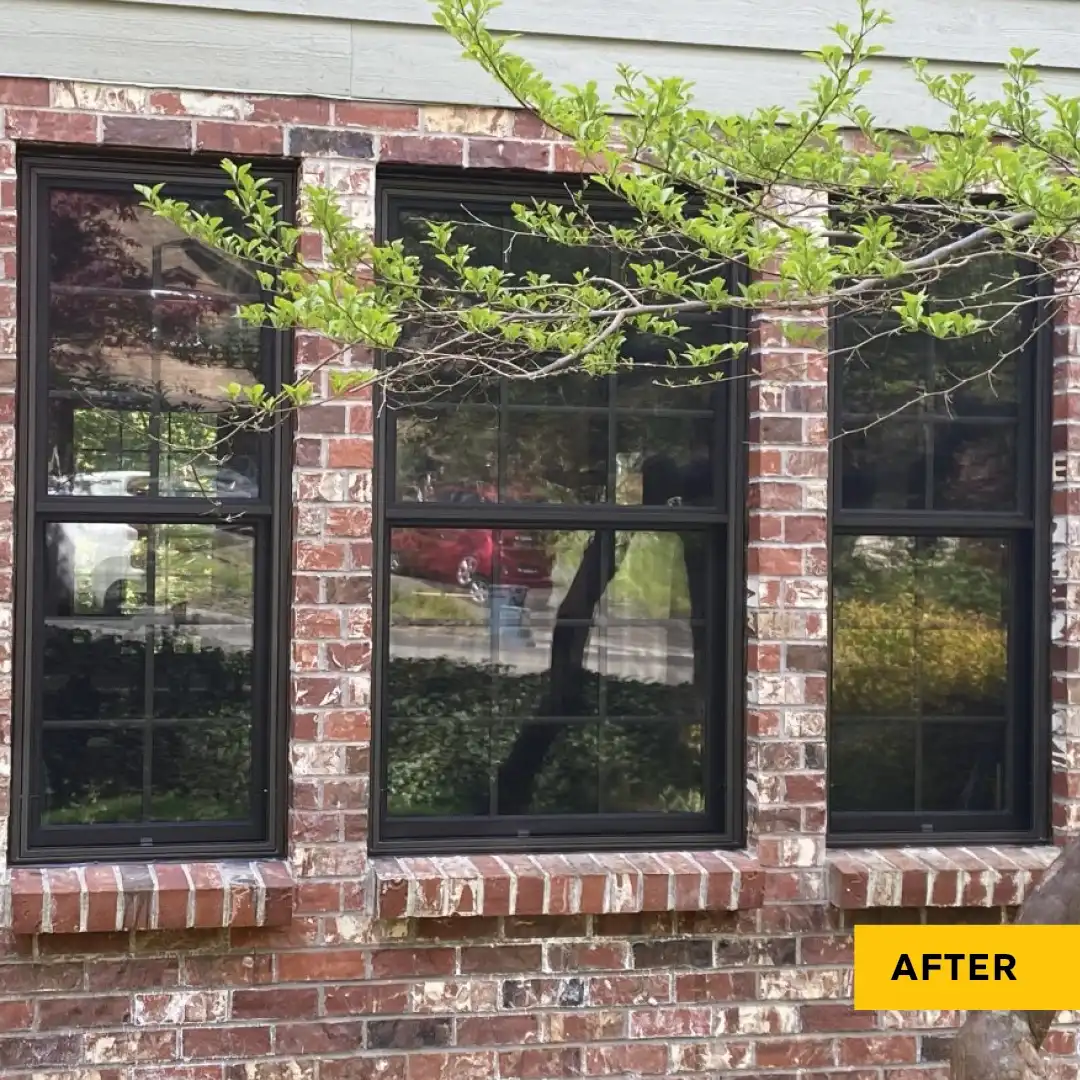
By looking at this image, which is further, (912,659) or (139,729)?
(912,659)

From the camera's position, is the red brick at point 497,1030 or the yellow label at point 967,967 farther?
the red brick at point 497,1030

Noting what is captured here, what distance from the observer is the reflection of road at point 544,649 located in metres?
4.30

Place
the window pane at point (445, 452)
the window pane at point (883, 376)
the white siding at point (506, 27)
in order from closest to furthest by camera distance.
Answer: the white siding at point (506, 27), the window pane at point (445, 452), the window pane at point (883, 376)

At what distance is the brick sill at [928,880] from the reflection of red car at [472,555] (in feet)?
4.07

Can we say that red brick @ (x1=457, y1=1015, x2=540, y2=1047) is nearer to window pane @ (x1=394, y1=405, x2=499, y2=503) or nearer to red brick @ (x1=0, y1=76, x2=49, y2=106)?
window pane @ (x1=394, y1=405, x2=499, y2=503)

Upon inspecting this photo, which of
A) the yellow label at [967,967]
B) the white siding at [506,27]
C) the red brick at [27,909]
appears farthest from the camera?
the white siding at [506,27]

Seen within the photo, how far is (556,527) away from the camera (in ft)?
14.3

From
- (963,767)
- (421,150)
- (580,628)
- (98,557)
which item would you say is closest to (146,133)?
(421,150)

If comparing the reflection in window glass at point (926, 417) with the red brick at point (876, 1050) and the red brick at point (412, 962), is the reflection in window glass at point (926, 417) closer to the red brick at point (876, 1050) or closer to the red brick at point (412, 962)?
the red brick at point (876, 1050)

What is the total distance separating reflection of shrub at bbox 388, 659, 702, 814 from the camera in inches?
169

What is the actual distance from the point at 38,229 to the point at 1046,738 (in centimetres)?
335

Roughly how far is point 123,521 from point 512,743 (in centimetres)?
130

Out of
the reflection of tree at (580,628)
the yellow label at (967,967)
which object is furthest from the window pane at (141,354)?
the yellow label at (967,967)

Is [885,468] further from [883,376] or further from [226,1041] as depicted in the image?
[226,1041]
